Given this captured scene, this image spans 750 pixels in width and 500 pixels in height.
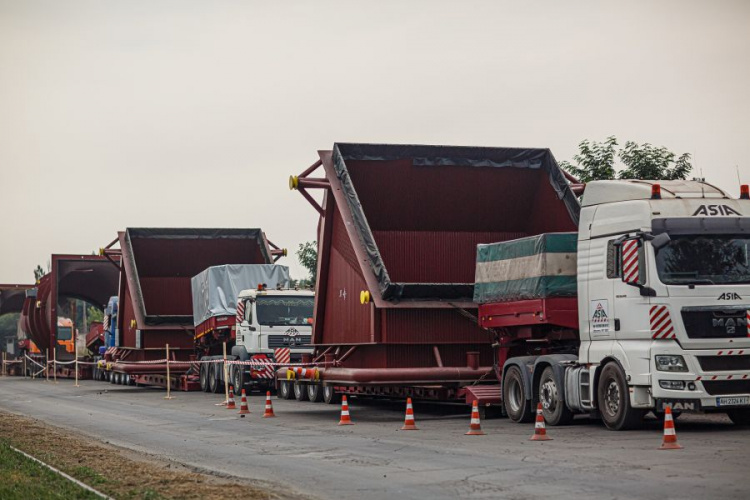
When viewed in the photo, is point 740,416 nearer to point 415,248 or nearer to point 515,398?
point 515,398

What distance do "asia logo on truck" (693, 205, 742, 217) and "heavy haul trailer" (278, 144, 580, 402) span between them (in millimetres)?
4266

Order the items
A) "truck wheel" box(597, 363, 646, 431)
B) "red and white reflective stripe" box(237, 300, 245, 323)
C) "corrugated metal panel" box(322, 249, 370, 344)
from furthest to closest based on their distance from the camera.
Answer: "red and white reflective stripe" box(237, 300, 245, 323) < "corrugated metal panel" box(322, 249, 370, 344) < "truck wheel" box(597, 363, 646, 431)

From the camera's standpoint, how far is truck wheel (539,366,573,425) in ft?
60.3

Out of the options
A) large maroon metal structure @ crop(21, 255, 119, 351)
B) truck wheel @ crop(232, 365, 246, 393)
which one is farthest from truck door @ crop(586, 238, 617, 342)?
large maroon metal structure @ crop(21, 255, 119, 351)

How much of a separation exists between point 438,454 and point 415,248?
945 centimetres

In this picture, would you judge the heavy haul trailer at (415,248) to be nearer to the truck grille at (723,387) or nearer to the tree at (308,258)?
the truck grille at (723,387)

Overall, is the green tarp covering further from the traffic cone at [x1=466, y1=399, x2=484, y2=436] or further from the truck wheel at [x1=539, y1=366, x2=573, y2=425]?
the traffic cone at [x1=466, y1=399, x2=484, y2=436]

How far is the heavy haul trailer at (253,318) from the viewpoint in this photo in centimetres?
3319

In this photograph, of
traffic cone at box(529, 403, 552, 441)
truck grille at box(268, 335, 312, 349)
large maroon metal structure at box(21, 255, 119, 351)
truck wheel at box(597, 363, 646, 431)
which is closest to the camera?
traffic cone at box(529, 403, 552, 441)

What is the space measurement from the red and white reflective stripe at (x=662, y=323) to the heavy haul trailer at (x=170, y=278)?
21.9m

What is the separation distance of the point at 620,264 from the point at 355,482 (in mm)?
6518

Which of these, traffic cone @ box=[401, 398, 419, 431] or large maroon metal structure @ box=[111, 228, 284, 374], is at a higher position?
large maroon metal structure @ box=[111, 228, 284, 374]

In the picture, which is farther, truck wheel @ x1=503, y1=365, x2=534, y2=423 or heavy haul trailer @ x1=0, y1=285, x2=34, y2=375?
heavy haul trailer @ x1=0, y1=285, x2=34, y2=375

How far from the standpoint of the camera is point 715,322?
1656cm
